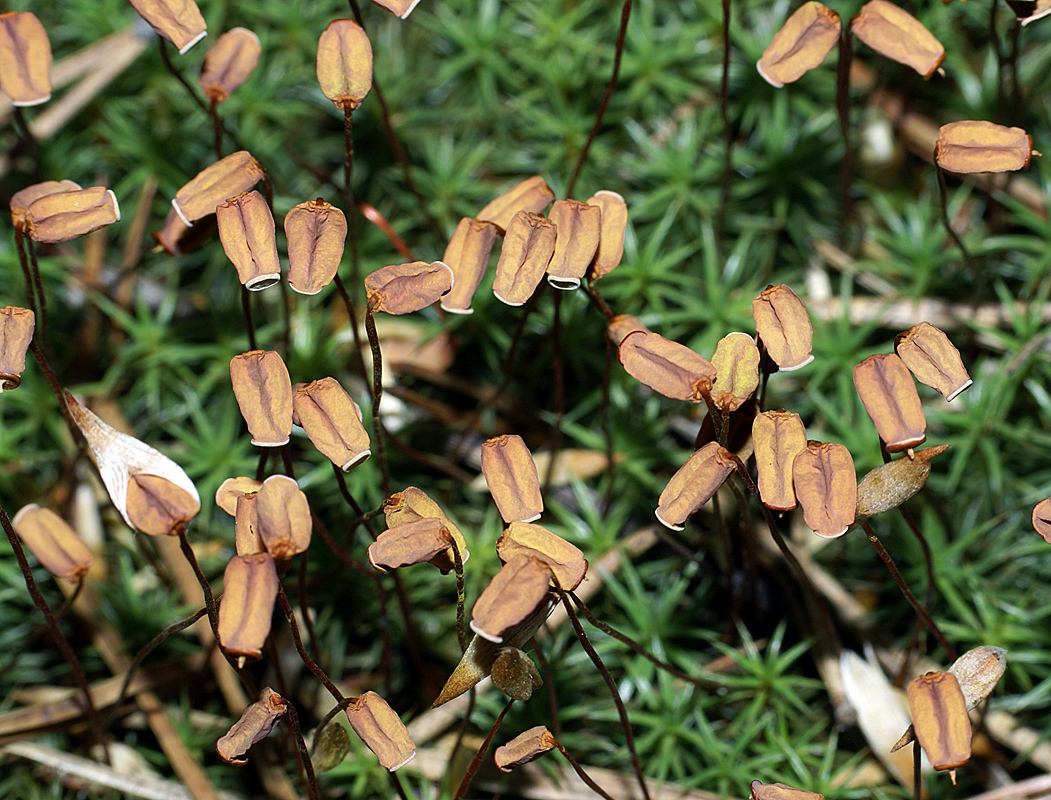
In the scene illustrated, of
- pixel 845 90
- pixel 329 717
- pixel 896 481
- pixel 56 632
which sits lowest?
pixel 56 632

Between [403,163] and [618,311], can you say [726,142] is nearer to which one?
[618,311]

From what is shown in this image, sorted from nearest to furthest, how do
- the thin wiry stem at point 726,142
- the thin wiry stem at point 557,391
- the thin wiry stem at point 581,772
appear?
the thin wiry stem at point 581,772
the thin wiry stem at point 557,391
the thin wiry stem at point 726,142

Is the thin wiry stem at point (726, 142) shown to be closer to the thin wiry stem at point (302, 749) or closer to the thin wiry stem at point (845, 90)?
the thin wiry stem at point (845, 90)

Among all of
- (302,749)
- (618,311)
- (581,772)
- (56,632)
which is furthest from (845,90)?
(56,632)

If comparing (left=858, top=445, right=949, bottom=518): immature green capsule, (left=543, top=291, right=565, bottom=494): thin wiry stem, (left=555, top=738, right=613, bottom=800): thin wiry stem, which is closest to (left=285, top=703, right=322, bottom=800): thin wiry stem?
(left=555, top=738, right=613, bottom=800): thin wiry stem

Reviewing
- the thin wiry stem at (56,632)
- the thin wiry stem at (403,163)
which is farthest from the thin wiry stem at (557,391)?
the thin wiry stem at (56,632)

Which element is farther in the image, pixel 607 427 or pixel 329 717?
pixel 607 427

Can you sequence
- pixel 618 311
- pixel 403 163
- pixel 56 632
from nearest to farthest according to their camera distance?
pixel 56 632, pixel 403 163, pixel 618 311

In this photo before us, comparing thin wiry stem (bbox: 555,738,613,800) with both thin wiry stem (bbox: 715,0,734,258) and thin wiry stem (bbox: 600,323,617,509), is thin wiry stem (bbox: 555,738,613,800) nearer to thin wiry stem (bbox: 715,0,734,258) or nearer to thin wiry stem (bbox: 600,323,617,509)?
thin wiry stem (bbox: 600,323,617,509)
